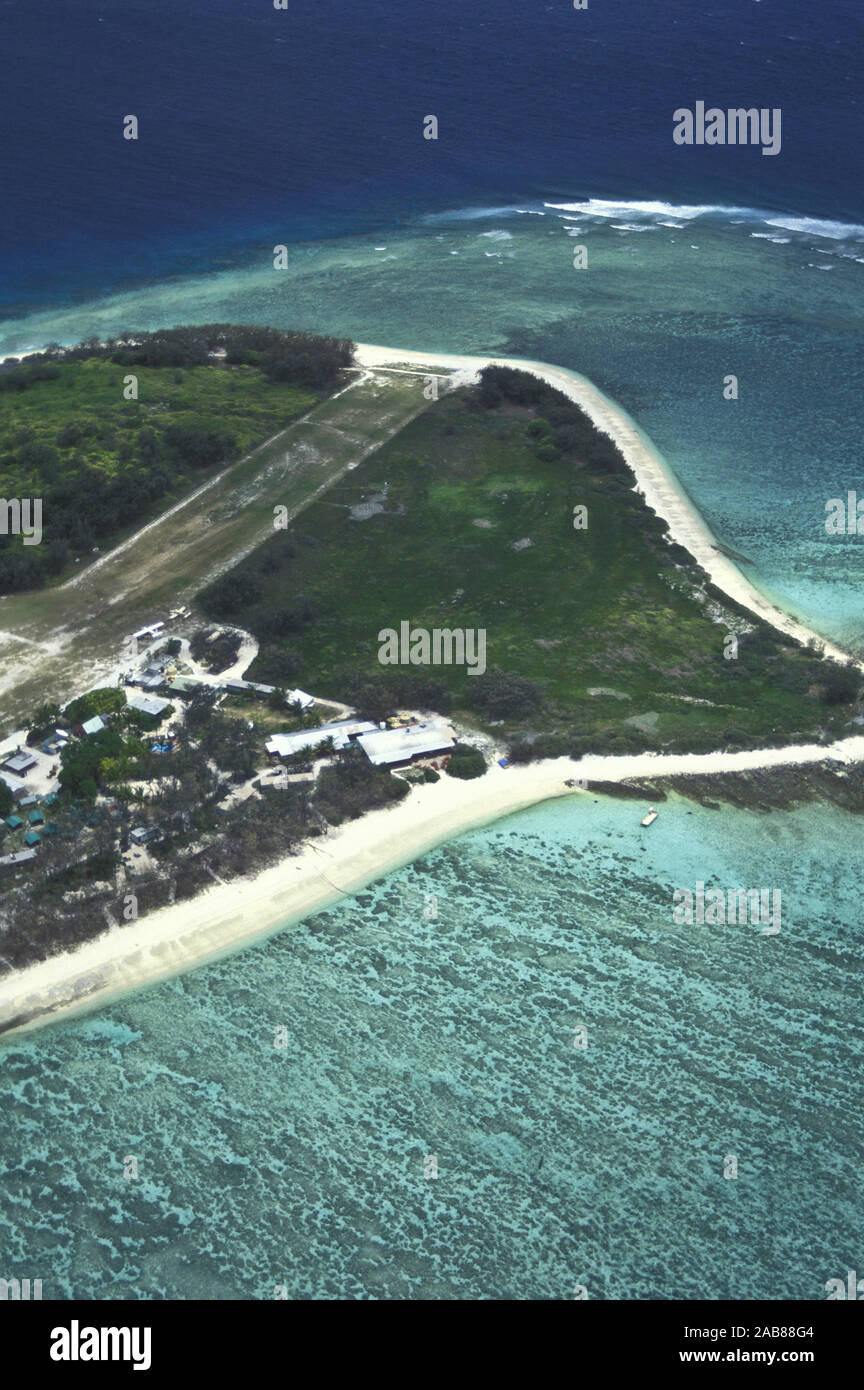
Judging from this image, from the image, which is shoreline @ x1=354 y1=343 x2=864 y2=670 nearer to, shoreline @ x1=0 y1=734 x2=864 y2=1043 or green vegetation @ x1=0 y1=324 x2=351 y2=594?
green vegetation @ x1=0 y1=324 x2=351 y2=594

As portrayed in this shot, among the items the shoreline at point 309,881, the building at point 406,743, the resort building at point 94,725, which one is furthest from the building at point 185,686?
the shoreline at point 309,881

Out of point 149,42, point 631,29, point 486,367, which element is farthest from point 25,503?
point 631,29

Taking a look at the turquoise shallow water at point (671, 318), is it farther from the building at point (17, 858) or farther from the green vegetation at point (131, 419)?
the building at point (17, 858)

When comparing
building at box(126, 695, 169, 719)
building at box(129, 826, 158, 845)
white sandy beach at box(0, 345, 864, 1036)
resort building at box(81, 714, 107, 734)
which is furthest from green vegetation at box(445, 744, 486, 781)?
resort building at box(81, 714, 107, 734)

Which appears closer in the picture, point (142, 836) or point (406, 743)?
point (142, 836)

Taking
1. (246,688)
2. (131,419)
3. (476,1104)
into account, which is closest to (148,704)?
(246,688)

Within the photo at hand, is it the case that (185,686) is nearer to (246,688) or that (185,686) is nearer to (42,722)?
(246,688)

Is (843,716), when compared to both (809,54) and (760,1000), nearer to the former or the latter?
(760,1000)
